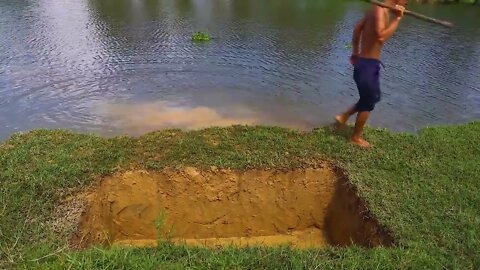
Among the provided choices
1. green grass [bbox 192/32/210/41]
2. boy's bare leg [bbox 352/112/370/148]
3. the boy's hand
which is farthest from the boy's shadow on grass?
green grass [bbox 192/32/210/41]

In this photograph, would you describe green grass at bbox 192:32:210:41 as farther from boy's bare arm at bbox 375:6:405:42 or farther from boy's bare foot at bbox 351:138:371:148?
boy's bare arm at bbox 375:6:405:42

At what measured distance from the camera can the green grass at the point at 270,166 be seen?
3363mm

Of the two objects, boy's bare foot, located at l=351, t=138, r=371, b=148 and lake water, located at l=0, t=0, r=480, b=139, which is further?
lake water, located at l=0, t=0, r=480, b=139

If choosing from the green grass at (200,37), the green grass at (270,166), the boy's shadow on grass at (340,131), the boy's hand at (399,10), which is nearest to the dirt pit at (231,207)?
the green grass at (270,166)

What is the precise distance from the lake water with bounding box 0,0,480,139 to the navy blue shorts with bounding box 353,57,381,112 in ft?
5.57

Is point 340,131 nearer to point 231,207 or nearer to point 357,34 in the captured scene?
point 357,34

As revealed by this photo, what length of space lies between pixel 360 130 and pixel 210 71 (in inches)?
171

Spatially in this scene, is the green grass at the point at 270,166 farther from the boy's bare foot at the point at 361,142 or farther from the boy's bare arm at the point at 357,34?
the boy's bare arm at the point at 357,34

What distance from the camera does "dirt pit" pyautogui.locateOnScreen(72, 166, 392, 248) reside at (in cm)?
458

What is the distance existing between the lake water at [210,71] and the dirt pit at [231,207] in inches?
77.7

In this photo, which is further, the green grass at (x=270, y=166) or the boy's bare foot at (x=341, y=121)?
the boy's bare foot at (x=341, y=121)

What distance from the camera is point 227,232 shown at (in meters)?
4.79

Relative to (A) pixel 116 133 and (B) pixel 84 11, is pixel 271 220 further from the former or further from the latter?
(B) pixel 84 11

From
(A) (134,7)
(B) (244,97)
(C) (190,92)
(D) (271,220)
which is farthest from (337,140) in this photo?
(A) (134,7)
